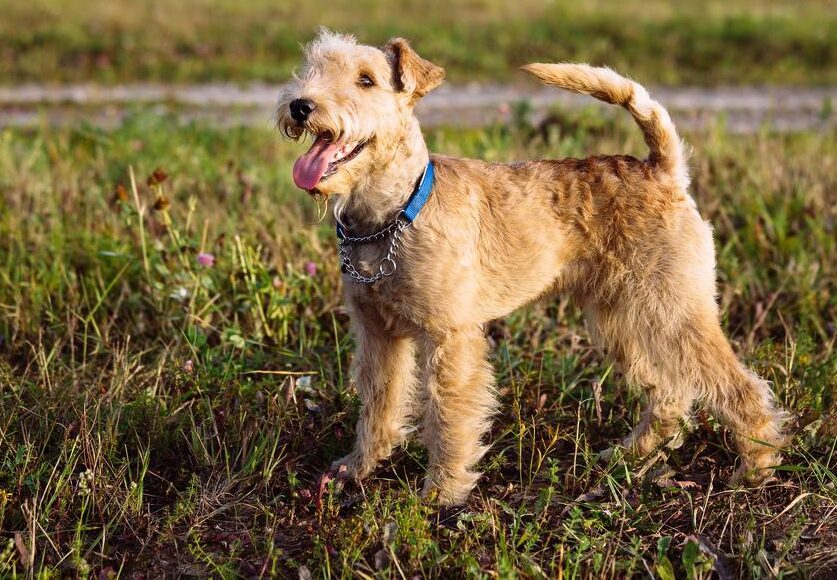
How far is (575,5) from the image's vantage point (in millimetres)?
18031

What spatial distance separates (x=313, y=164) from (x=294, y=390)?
4.29 feet

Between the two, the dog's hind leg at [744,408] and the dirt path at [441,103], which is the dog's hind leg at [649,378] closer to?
the dog's hind leg at [744,408]

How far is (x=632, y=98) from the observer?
12.0 ft

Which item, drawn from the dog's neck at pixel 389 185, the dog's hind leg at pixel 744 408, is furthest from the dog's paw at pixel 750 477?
the dog's neck at pixel 389 185

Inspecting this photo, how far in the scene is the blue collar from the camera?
3404mm

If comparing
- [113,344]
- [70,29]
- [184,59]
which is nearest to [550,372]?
[113,344]

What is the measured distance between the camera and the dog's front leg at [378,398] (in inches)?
147

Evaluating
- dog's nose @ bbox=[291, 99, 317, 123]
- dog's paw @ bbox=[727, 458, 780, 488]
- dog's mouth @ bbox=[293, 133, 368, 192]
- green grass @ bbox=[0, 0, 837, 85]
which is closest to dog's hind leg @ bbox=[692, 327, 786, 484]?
dog's paw @ bbox=[727, 458, 780, 488]

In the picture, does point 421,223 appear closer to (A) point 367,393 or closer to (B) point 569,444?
(A) point 367,393

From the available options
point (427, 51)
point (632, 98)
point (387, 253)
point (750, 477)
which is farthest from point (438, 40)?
point (750, 477)

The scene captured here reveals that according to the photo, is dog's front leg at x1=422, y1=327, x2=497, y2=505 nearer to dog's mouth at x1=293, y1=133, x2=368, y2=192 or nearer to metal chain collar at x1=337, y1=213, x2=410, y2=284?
metal chain collar at x1=337, y1=213, x2=410, y2=284

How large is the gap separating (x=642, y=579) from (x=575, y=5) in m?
16.8

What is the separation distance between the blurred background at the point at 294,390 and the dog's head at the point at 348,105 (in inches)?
18.0

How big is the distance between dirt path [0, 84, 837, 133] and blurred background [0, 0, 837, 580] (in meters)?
2.03
